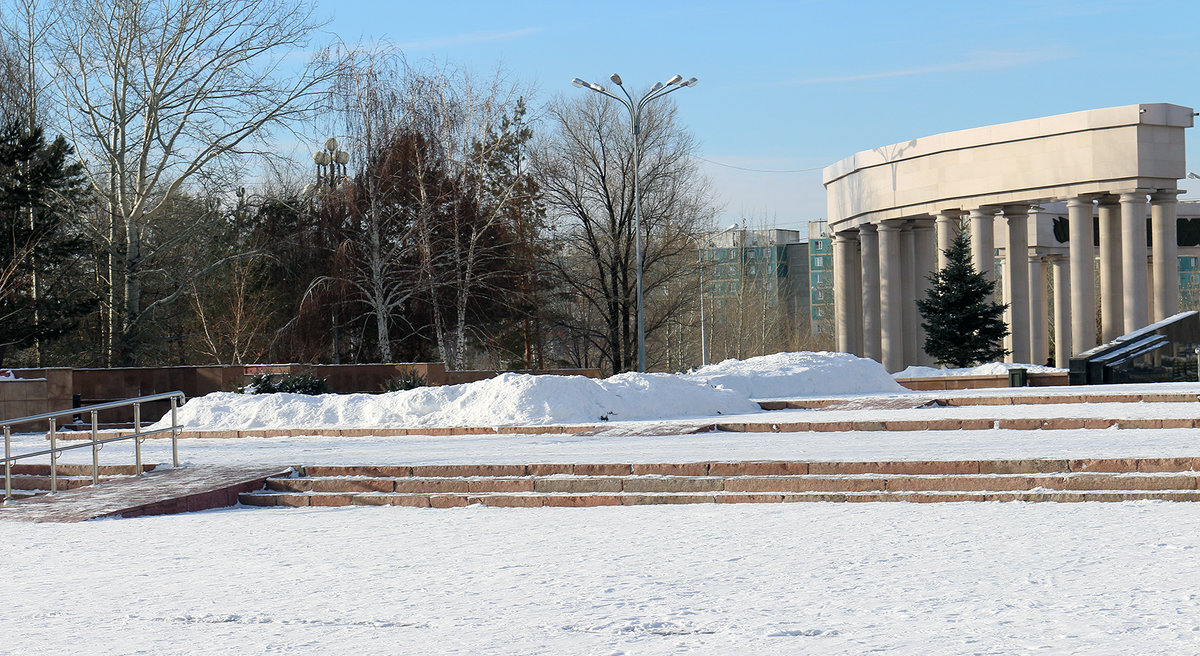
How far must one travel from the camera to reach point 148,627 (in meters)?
6.20

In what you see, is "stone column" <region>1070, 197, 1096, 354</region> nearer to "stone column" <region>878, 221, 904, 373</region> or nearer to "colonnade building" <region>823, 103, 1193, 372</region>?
"colonnade building" <region>823, 103, 1193, 372</region>

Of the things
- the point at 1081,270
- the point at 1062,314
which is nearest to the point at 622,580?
the point at 1081,270

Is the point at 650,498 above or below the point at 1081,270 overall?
below

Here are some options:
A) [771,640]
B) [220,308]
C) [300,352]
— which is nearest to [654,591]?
[771,640]

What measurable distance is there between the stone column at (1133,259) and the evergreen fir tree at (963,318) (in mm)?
4324

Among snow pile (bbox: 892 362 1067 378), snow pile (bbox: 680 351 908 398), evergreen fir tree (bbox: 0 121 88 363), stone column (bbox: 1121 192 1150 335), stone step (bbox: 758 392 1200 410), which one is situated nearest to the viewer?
stone step (bbox: 758 392 1200 410)

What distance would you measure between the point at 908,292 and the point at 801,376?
82.2ft

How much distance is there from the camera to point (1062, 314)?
4969 cm

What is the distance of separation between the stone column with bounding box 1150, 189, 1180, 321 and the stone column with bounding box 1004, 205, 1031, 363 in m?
4.47

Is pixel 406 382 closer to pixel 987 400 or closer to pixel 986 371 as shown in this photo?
pixel 987 400

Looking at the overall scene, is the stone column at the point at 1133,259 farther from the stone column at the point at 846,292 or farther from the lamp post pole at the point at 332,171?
the lamp post pole at the point at 332,171

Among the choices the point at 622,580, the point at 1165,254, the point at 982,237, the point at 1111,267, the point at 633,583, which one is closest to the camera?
the point at 633,583

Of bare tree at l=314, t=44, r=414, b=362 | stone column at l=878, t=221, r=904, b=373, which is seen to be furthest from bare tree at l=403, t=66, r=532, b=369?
stone column at l=878, t=221, r=904, b=373

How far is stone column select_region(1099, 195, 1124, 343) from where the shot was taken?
41.1 meters
